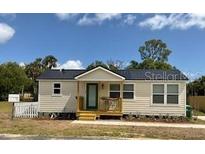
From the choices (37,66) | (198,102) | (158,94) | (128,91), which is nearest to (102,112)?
(128,91)

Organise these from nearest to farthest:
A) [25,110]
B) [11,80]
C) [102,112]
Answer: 1. [102,112]
2. [25,110]
3. [11,80]

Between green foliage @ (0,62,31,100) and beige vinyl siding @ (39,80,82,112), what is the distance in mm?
34552

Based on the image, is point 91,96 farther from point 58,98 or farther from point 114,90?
point 58,98

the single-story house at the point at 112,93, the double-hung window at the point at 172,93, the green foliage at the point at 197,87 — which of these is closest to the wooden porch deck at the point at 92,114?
the single-story house at the point at 112,93

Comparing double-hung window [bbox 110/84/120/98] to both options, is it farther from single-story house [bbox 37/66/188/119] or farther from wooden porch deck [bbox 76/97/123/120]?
wooden porch deck [bbox 76/97/123/120]

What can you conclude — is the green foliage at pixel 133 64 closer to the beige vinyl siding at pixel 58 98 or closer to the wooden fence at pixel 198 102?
the wooden fence at pixel 198 102

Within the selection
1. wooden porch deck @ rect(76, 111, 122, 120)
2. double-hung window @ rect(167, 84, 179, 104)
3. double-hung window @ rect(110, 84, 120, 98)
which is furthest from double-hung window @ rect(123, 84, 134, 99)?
double-hung window @ rect(167, 84, 179, 104)

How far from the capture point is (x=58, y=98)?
24.1m

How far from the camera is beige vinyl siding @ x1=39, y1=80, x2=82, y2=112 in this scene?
24.1 m

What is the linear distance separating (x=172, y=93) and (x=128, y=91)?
259cm

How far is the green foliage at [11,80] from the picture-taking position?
189 feet

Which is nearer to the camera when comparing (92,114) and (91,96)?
(92,114)
